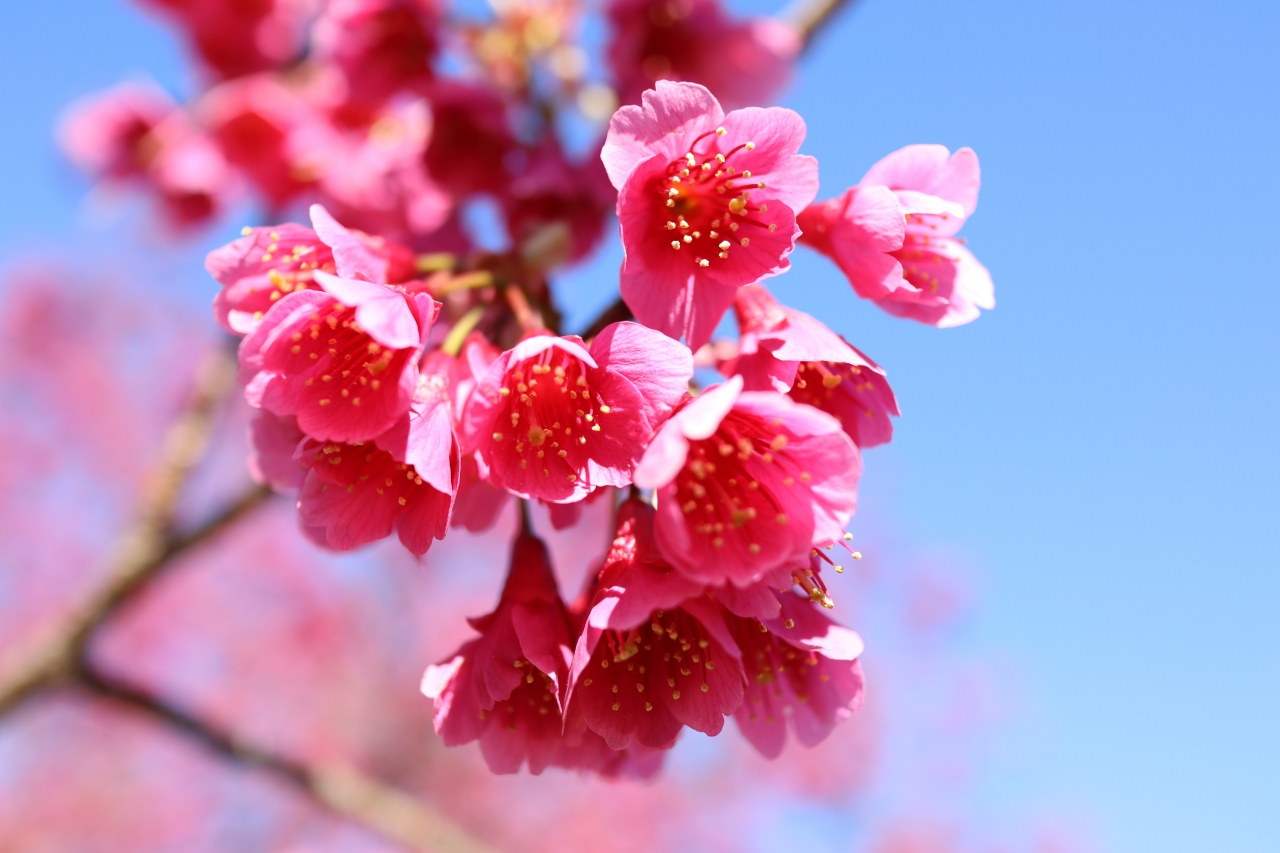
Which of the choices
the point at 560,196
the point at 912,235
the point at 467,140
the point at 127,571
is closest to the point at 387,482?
the point at 912,235

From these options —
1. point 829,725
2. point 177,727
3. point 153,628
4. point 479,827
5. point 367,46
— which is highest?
point 367,46

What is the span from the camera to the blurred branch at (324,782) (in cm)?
269

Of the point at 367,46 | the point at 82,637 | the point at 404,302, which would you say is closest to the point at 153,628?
the point at 82,637

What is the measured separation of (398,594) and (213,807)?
9.90 feet

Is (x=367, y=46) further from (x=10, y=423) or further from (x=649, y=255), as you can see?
(x=10, y=423)

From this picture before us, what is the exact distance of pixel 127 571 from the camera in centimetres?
268

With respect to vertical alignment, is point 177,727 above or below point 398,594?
above

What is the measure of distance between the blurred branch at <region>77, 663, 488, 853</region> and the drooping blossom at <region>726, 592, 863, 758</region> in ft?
7.12

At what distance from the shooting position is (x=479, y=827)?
10516mm

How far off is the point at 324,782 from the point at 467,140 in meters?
2.16

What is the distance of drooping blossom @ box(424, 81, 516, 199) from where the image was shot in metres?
2.18

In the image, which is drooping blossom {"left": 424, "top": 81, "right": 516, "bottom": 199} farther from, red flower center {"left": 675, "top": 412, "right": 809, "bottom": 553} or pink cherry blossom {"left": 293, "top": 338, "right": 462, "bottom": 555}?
red flower center {"left": 675, "top": 412, "right": 809, "bottom": 553}

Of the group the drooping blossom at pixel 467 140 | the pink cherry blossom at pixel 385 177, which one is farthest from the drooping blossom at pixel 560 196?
the pink cherry blossom at pixel 385 177

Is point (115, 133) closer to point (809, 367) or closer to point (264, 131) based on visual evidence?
point (264, 131)
